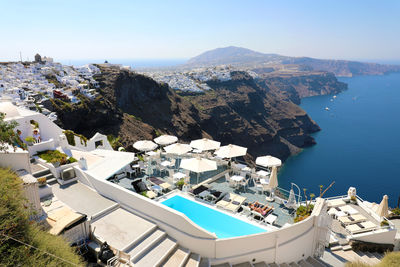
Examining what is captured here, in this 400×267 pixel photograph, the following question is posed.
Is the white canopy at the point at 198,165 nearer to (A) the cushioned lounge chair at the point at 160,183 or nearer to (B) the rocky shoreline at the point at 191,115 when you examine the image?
(A) the cushioned lounge chair at the point at 160,183

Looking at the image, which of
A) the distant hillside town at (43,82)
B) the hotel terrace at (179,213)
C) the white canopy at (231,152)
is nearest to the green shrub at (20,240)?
the hotel terrace at (179,213)

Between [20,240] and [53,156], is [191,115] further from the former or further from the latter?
[20,240]

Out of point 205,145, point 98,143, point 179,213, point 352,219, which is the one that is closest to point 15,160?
point 179,213

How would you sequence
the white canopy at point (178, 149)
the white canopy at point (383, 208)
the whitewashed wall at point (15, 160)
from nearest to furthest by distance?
the whitewashed wall at point (15, 160) → the white canopy at point (383, 208) → the white canopy at point (178, 149)

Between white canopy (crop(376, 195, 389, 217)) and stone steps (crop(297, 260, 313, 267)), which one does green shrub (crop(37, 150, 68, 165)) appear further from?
white canopy (crop(376, 195, 389, 217))

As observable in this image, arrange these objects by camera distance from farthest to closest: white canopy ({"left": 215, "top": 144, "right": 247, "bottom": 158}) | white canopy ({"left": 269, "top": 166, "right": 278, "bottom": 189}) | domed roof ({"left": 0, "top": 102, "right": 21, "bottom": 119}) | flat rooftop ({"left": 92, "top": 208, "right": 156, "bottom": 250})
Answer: white canopy ({"left": 215, "top": 144, "right": 247, "bottom": 158}), domed roof ({"left": 0, "top": 102, "right": 21, "bottom": 119}), white canopy ({"left": 269, "top": 166, "right": 278, "bottom": 189}), flat rooftop ({"left": 92, "top": 208, "right": 156, "bottom": 250})

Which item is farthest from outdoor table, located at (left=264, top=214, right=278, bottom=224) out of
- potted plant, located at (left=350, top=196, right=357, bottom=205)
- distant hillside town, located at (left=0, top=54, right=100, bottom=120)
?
distant hillside town, located at (left=0, top=54, right=100, bottom=120)

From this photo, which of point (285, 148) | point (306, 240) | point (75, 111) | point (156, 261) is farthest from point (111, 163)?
point (285, 148)

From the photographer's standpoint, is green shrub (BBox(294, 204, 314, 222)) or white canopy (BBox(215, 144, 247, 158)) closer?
green shrub (BBox(294, 204, 314, 222))
